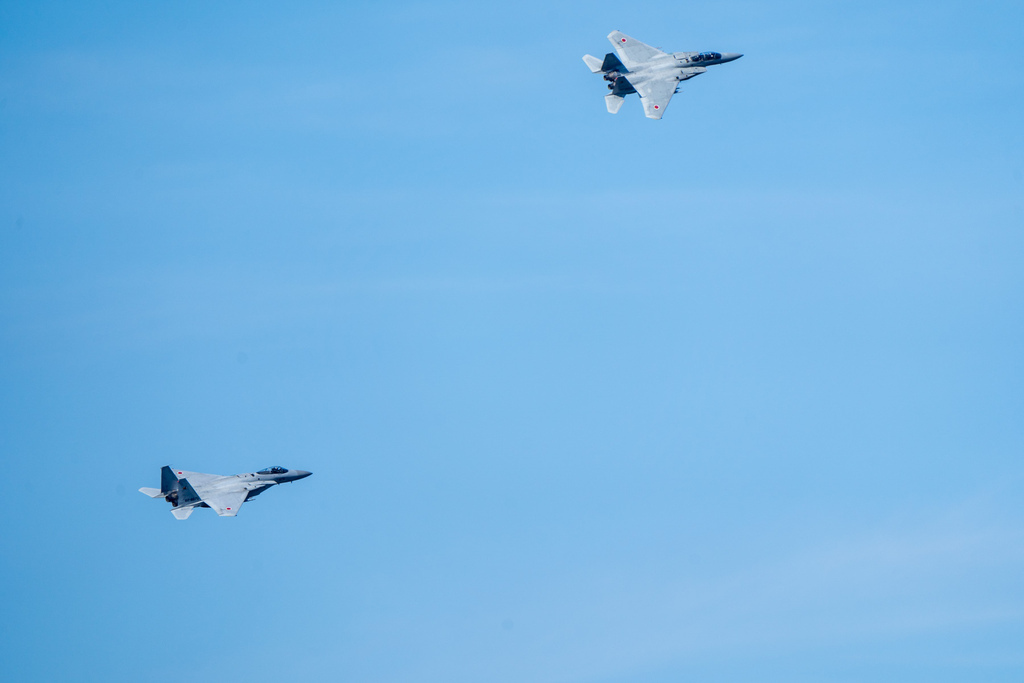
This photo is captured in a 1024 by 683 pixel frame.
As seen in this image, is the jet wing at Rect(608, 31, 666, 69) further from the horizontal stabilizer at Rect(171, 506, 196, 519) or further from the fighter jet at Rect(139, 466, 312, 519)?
the horizontal stabilizer at Rect(171, 506, 196, 519)

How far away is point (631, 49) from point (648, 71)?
663 centimetres

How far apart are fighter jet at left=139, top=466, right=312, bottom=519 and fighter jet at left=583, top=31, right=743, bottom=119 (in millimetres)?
50428

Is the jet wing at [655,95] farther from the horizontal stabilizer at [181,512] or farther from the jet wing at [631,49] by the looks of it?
the horizontal stabilizer at [181,512]

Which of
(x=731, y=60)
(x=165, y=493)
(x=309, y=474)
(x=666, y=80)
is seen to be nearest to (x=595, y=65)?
(x=666, y=80)

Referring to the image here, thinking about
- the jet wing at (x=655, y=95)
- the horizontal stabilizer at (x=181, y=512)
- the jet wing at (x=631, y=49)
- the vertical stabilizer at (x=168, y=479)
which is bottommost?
the horizontal stabilizer at (x=181, y=512)

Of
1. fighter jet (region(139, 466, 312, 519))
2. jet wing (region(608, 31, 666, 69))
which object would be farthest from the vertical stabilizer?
jet wing (region(608, 31, 666, 69))

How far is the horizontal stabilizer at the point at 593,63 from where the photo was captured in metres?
116

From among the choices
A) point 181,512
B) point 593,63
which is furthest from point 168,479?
point 593,63

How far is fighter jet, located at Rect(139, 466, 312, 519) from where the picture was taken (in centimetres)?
11650

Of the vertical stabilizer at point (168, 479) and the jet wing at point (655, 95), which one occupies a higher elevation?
the jet wing at point (655, 95)

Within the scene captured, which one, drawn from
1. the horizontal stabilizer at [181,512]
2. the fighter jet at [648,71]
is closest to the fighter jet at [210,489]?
the horizontal stabilizer at [181,512]

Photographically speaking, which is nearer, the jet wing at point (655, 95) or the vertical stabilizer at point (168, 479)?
the jet wing at point (655, 95)

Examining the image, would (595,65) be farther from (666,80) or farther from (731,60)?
(731,60)

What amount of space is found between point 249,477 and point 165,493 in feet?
27.6
